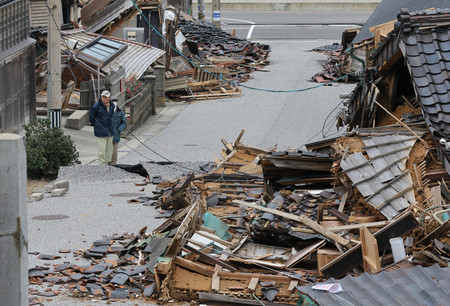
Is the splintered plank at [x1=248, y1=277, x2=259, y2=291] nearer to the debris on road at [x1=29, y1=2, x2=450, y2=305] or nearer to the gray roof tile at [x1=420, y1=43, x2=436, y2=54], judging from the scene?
the debris on road at [x1=29, y1=2, x2=450, y2=305]

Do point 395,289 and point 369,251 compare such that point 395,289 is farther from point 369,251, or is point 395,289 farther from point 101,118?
point 101,118

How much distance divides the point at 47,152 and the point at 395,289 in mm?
12970

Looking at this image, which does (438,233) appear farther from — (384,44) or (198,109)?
(198,109)

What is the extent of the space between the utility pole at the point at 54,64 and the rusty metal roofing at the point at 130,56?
5.71 metres

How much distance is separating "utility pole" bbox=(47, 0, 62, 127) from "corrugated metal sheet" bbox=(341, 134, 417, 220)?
10.5 meters

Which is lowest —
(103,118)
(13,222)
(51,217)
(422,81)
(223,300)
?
(51,217)

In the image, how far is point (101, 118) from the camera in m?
19.9

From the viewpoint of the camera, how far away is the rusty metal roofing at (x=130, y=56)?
28781 mm

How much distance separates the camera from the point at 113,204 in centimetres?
1694

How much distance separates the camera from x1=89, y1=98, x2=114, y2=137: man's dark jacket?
19.8 metres

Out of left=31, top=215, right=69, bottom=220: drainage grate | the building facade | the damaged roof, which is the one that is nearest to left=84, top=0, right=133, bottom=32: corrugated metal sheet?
the building facade

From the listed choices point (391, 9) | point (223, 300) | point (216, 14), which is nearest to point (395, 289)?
point (223, 300)

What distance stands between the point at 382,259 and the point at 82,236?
5799mm

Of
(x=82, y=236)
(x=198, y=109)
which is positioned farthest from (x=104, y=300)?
(x=198, y=109)
